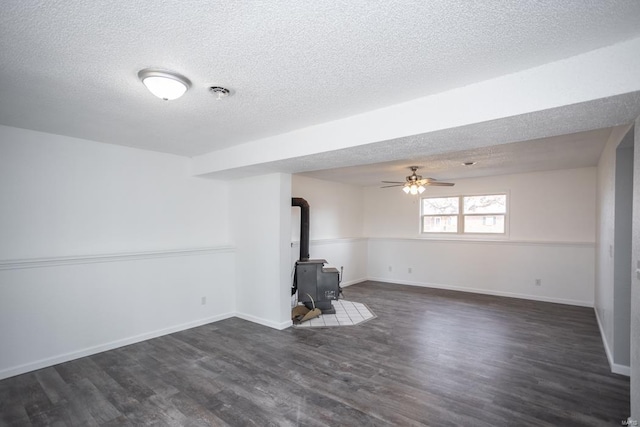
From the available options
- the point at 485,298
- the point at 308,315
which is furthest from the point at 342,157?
the point at 485,298

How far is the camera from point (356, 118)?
2.76 metres

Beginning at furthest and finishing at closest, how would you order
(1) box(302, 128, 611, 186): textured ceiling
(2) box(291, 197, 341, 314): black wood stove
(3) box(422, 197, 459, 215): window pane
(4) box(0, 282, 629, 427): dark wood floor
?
(3) box(422, 197, 459, 215): window pane → (2) box(291, 197, 341, 314): black wood stove → (1) box(302, 128, 611, 186): textured ceiling → (4) box(0, 282, 629, 427): dark wood floor

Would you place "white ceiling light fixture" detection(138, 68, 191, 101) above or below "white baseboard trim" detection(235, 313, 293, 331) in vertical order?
above

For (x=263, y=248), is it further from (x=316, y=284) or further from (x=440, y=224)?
(x=440, y=224)

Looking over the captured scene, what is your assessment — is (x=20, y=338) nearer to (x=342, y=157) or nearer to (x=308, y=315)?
(x=308, y=315)

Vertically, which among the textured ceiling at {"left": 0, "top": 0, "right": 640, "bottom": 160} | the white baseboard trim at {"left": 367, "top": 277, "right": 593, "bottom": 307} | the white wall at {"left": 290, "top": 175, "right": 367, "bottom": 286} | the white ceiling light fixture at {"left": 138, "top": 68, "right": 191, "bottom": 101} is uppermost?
the textured ceiling at {"left": 0, "top": 0, "right": 640, "bottom": 160}

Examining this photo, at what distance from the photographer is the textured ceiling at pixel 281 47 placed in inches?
55.1

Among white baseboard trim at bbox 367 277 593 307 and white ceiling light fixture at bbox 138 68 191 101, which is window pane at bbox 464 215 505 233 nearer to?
white baseboard trim at bbox 367 277 593 307

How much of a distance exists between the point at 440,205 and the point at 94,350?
6505mm

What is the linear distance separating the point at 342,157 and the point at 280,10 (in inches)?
74.8

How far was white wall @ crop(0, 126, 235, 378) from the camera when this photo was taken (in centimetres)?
314

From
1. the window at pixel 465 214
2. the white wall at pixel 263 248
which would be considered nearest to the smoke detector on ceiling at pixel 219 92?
the white wall at pixel 263 248

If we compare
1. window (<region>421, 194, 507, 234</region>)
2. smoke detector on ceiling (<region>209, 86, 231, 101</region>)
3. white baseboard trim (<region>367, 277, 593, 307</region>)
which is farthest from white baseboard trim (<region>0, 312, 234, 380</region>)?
window (<region>421, 194, 507, 234</region>)

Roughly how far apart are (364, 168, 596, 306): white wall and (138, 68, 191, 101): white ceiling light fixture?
601cm
